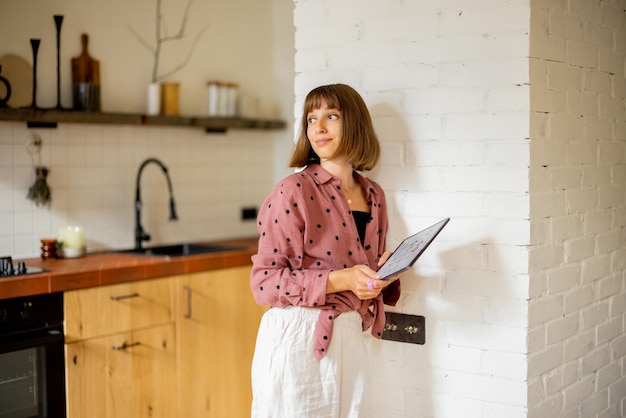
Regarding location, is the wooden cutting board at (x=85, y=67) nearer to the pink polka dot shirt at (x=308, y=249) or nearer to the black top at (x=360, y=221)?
the pink polka dot shirt at (x=308, y=249)

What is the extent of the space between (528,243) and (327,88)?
75cm

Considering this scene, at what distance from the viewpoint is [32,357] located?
9.34 ft

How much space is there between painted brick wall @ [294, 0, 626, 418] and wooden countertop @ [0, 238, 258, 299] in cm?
108

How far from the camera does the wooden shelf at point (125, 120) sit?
3.26m

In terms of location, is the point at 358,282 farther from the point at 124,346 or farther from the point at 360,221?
the point at 124,346

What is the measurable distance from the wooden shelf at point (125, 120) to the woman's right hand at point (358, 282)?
1.78 meters

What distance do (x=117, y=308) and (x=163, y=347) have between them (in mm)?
309

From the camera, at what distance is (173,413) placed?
3.34 metres

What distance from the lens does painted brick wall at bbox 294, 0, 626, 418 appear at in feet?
7.39

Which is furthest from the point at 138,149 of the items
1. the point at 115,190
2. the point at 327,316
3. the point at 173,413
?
the point at 327,316

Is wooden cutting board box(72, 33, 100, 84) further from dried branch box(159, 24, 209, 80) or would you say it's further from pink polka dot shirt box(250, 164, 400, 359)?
pink polka dot shirt box(250, 164, 400, 359)

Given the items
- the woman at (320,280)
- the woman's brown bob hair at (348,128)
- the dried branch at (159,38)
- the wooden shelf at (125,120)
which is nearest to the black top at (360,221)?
the woman at (320,280)

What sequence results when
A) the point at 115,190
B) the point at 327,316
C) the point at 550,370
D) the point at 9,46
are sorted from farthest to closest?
the point at 115,190 < the point at 9,46 < the point at 550,370 < the point at 327,316

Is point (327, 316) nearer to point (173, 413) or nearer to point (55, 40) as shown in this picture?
point (173, 413)
